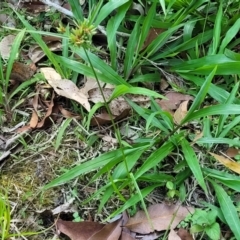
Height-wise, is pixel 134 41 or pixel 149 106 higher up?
pixel 134 41

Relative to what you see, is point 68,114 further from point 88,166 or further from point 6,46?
point 6,46

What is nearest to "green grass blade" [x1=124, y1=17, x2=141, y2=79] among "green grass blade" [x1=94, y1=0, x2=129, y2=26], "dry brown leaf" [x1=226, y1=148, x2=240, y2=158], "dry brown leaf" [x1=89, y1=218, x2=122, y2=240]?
"green grass blade" [x1=94, y1=0, x2=129, y2=26]

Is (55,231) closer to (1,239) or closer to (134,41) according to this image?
(1,239)

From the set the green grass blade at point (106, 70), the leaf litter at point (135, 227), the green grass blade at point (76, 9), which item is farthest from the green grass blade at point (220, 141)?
the green grass blade at point (76, 9)

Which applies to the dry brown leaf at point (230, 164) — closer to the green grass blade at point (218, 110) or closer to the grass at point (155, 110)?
the grass at point (155, 110)

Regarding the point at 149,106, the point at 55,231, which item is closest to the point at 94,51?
the point at 149,106

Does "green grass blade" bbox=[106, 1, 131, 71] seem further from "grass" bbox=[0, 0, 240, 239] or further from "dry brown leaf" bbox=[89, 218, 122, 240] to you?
"dry brown leaf" bbox=[89, 218, 122, 240]
